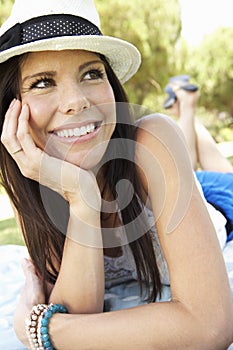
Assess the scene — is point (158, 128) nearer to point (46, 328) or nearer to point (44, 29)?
point (44, 29)

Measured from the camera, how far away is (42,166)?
2.05m

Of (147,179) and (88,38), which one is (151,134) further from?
(88,38)

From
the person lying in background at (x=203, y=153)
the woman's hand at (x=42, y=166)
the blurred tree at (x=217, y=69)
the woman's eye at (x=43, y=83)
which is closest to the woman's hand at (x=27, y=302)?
the woman's hand at (x=42, y=166)

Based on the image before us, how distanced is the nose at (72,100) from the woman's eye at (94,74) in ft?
0.37

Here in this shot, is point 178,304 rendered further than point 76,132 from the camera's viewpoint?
No

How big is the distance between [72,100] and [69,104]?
17 millimetres

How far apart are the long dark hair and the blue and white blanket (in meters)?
0.17

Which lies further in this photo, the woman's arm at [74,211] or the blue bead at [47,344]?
the woman's arm at [74,211]

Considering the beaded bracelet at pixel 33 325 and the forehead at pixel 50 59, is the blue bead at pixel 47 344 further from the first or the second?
the forehead at pixel 50 59

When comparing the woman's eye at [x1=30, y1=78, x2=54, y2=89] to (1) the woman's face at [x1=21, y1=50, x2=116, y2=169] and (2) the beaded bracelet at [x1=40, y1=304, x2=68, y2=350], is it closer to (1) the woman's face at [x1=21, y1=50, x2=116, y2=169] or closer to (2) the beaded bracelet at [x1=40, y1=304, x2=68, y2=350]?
(1) the woman's face at [x1=21, y1=50, x2=116, y2=169]

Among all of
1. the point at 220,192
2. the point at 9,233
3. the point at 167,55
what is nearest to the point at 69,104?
the point at 220,192

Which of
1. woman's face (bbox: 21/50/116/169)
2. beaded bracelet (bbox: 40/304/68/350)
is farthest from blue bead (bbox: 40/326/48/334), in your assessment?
woman's face (bbox: 21/50/116/169)

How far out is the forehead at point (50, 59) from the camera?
2027 mm

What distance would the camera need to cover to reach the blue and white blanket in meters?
2.36
